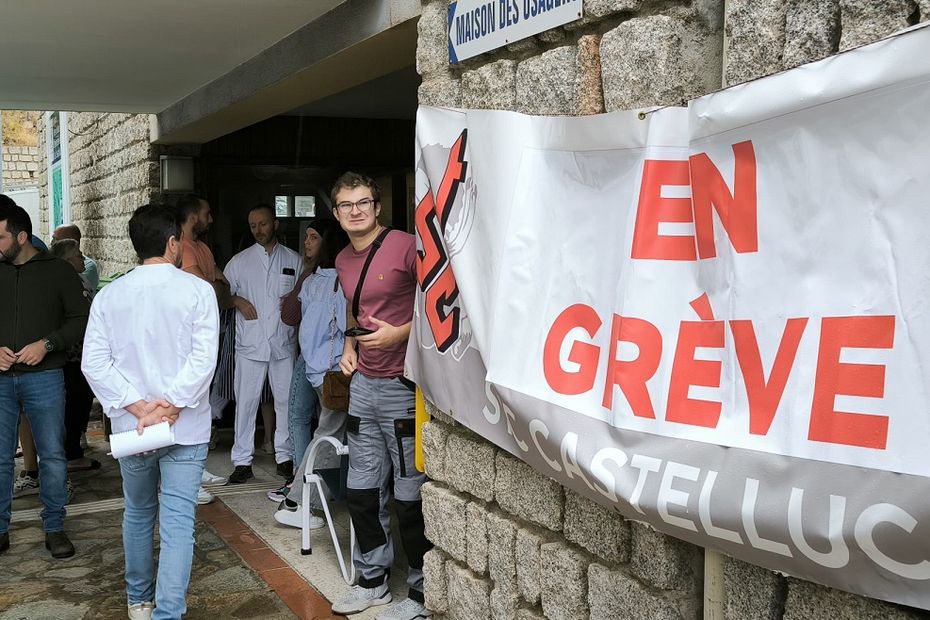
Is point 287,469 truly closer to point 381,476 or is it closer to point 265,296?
point 265,296

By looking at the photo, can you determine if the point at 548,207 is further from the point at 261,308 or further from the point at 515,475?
the point at 261,308

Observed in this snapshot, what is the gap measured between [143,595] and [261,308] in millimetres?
2981

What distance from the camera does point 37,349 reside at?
4.93m

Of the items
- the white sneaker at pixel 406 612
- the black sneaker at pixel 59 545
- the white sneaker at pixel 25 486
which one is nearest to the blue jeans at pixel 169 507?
the white sneaker at pixel 406 612

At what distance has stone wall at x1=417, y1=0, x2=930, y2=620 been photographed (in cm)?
199

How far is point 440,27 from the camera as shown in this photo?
11.7 ft

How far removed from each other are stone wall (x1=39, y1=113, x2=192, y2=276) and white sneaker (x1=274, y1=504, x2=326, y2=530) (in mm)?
4566

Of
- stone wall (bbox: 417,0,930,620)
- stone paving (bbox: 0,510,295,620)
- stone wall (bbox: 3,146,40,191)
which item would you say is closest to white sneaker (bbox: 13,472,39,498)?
stone paving (bbox: 0,510,295,620)

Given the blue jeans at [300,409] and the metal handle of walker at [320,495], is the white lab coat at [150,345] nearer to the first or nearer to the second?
the metal handle of walker at [320,495]

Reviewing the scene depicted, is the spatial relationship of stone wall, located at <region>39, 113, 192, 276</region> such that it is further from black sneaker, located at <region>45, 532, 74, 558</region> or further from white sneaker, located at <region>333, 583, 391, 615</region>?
white sneaker, located at <region>333, 583, 391, 615</region>

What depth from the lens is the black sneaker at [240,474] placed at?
6590 mm

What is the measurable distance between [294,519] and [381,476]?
4.60 feet

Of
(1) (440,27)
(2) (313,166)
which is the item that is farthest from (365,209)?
(2) (313,166)

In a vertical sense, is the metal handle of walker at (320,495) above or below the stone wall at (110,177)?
below
